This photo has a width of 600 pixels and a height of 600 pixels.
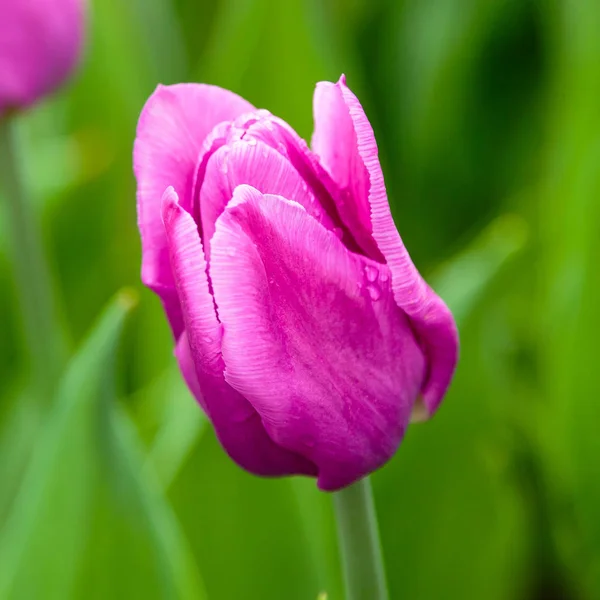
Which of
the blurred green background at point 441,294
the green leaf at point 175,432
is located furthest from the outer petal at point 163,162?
the green leaf at point 175,432

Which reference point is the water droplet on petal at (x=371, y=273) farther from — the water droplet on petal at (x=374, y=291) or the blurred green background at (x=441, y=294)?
the blurred green background at (x=441, y=294)

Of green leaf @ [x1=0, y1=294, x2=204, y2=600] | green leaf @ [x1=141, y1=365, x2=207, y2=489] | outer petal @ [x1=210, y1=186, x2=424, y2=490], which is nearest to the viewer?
outer petal @ [x1=210, y1=186, x2=424, y2=490]

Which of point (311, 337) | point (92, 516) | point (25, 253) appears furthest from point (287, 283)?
point (25, 253)

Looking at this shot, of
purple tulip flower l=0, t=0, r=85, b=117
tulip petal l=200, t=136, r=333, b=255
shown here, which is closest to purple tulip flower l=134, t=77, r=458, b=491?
tulip petal l=200, t=136, r=333, b=255

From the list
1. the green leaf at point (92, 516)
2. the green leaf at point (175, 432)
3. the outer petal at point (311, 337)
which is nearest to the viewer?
the outer petal at point (311, 337)

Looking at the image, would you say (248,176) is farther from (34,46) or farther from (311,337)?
(34,46)

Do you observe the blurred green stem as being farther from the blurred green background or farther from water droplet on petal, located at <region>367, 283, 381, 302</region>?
water droplet on petal, located at <region>367, 283, 381, 302</region>

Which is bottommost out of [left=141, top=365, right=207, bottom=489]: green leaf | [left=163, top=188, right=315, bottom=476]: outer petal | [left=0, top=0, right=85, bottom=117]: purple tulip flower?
[left=141, top=365, right=207, bottom=489]: green leaf
